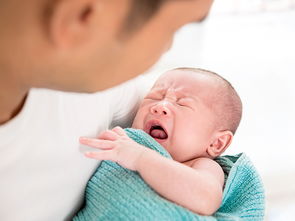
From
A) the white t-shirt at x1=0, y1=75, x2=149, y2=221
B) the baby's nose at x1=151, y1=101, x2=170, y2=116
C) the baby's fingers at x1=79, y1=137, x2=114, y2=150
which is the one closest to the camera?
the white t-shirt at x1=0, y1=75, x2=149, y2=221

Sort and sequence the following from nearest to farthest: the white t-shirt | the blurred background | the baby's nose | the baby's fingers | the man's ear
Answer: the man's ear → the white t-shirt → the baby's fingers → the baby's nose → the blurred background

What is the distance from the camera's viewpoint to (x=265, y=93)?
1.34m

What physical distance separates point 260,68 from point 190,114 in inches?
20.3

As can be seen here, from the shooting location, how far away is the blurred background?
115 cm

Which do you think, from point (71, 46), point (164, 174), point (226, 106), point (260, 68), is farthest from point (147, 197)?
point (260, 68)

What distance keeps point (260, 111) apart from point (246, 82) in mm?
114

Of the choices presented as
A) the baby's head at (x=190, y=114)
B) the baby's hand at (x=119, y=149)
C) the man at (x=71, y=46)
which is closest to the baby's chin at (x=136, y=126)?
the baby's head at (x=190, y=114)

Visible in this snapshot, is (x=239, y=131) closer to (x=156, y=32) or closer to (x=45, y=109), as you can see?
(x=45, y=109)

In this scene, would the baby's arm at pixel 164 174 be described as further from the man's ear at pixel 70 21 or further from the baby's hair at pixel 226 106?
the man's ear at pixel 70 21

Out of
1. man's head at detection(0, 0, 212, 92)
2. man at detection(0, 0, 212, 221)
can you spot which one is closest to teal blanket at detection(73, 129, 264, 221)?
man at detection(0, 0, 212, 221)

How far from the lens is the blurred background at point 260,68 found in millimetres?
1149

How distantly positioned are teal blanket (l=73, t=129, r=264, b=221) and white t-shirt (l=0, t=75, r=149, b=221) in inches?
1.2

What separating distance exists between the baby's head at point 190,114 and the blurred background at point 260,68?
91 mm

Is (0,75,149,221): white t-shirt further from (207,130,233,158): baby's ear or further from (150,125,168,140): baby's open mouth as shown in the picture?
(207,130,233,158): baby's ear
